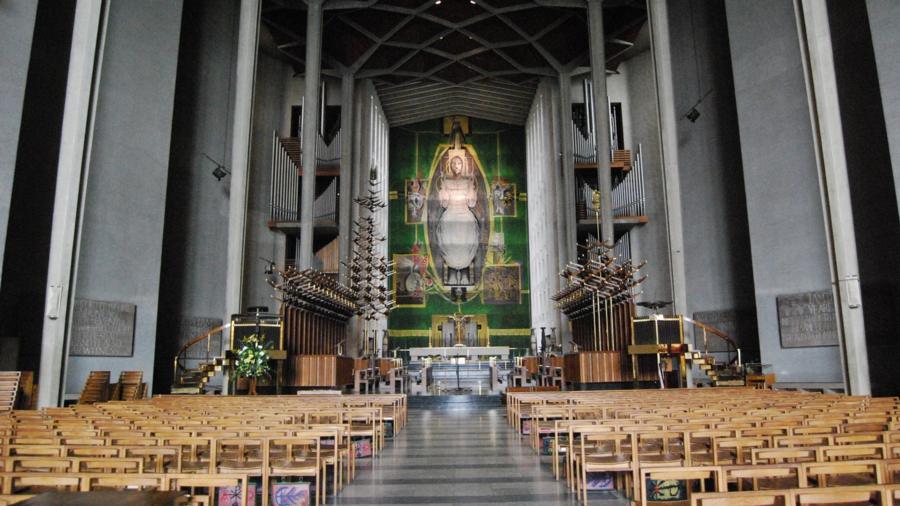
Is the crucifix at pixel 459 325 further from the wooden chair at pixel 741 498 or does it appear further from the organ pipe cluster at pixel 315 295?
the wooden chair at pixel 741 498

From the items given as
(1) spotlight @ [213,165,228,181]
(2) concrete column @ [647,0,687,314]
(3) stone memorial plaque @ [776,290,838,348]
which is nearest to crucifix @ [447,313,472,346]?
(2) concrete column @ [647,0,687,314]

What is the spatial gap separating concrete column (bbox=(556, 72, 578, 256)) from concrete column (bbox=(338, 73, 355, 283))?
663 cm

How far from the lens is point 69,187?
8.54 m

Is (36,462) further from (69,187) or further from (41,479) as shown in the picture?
(69,187)

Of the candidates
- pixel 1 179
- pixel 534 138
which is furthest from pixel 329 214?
pixel 1 179

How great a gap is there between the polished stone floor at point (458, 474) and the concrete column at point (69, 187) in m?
4.66

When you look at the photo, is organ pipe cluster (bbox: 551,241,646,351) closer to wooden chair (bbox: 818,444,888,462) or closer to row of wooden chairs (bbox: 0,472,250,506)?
wooden chair (bbox: 818,444,888,462)

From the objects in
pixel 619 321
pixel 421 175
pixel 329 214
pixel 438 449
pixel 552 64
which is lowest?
pixel 438 449

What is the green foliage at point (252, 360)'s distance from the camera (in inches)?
375

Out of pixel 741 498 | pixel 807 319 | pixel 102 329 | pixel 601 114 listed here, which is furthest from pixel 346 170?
pixel 741 498

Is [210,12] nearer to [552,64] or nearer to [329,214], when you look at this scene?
[329,214]

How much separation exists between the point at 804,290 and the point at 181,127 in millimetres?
13349

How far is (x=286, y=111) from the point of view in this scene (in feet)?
67.1

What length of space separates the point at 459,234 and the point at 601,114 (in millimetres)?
9721
